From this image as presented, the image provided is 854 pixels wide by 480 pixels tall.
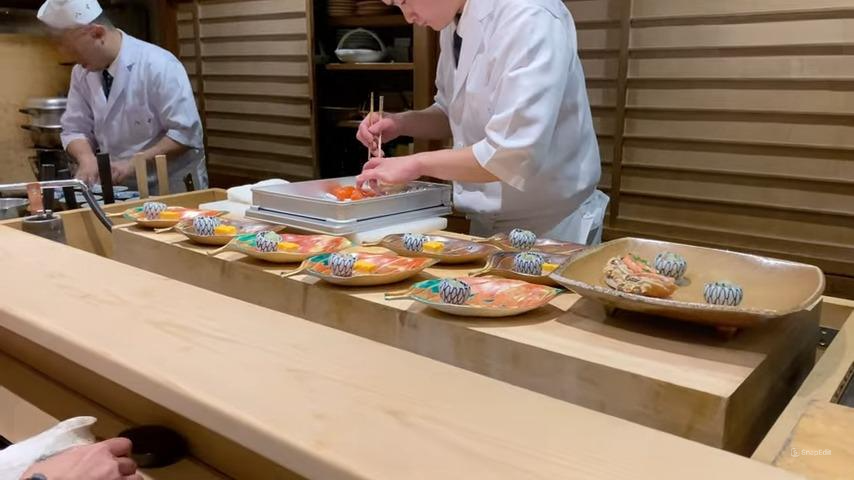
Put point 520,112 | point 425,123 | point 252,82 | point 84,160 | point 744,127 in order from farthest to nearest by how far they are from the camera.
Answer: point 252,82
point 84,160
point 744,127
point 425,123
point 520,112

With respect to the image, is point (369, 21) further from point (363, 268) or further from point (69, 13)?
point (363, 268)

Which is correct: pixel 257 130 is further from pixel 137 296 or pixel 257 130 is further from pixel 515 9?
pixel 137 296

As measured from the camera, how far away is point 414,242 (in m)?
1.46

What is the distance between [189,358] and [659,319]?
2.29 ft

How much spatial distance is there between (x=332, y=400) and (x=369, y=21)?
12.1ft

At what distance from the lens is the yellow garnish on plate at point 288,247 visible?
1457 millimetres

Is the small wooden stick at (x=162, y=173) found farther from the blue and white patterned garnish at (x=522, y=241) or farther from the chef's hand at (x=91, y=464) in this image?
the chef's hand at (x=91, y=464)

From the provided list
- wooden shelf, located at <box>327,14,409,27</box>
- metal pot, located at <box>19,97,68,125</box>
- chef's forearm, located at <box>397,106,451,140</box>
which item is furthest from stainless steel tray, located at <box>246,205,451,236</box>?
metal pot, located at <box>19,97,68,125</box>

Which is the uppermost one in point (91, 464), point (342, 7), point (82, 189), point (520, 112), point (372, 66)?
point (342, 7)

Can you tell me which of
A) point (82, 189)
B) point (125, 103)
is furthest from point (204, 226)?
point (125, 103)

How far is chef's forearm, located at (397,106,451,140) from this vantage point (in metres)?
2.32

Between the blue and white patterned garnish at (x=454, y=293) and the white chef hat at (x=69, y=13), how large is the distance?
9.09 feet

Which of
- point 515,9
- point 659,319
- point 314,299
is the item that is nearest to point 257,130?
point 515,9

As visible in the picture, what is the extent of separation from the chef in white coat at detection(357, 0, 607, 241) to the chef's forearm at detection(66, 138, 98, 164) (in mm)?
1789
